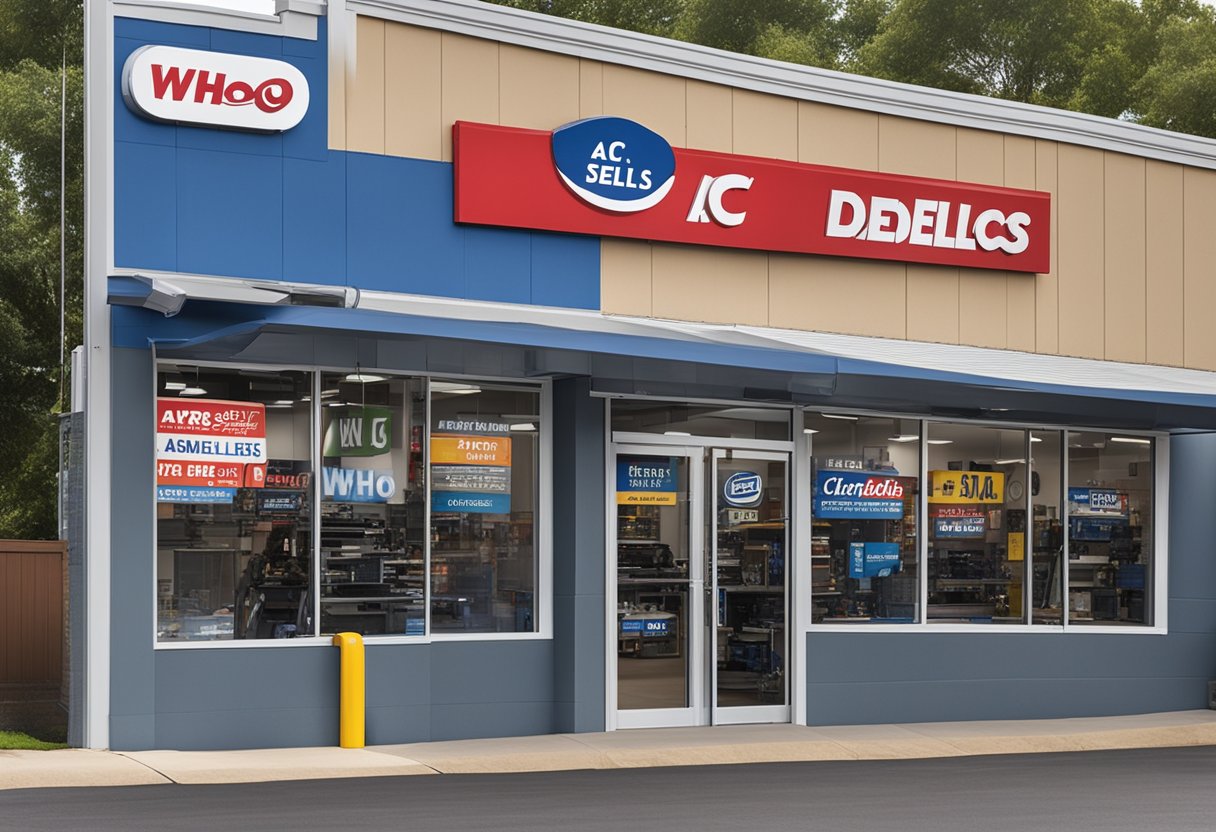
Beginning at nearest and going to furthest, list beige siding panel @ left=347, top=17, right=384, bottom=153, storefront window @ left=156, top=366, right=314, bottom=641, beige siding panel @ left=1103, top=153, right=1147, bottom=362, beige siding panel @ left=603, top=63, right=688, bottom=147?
storefront window @ left=156, top=366, right=314, bottom=641 < beige siding panel @ left=347, top=17, right=384, bottom=153 < beige siding panel @ left=603, top=63, right=688, bottom=147 < beige siding panel @ left=1103, top=153, right=1147, bottom=362

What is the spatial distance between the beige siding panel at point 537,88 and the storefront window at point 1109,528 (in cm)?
664

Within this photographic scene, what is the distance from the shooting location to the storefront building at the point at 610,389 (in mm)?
12070

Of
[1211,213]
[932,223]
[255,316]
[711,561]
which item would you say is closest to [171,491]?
[255,316]

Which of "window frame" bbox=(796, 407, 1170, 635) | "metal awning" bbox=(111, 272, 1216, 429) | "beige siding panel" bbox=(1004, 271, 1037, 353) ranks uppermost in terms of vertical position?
"beige siding panel" bbox=(1004, 271, 1037, 353)

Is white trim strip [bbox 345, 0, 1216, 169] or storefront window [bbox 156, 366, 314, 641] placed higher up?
white trim strip [bbox 345, 0, 1216, 169]

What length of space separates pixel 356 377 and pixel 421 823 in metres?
4.70

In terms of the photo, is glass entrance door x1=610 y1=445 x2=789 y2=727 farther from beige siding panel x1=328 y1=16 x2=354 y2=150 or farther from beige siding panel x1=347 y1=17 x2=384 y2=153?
beige siding panel x1=328 y1=16 x2=354 y2=150

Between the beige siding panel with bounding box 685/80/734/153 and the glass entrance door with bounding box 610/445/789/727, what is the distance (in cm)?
290

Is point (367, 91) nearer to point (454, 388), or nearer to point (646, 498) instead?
point (454, 388)

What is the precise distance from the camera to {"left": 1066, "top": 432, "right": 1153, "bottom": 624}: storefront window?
1641cm

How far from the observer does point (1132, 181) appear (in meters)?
17.0

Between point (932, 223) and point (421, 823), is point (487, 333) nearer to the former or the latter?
point (421, 823)

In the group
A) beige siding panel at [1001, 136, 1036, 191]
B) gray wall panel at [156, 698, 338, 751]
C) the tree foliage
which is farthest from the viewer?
the tree foliage

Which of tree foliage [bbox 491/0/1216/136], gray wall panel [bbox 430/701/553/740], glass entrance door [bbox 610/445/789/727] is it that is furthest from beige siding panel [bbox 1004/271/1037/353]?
tree foliage [bbox 491/0/1216/136]
